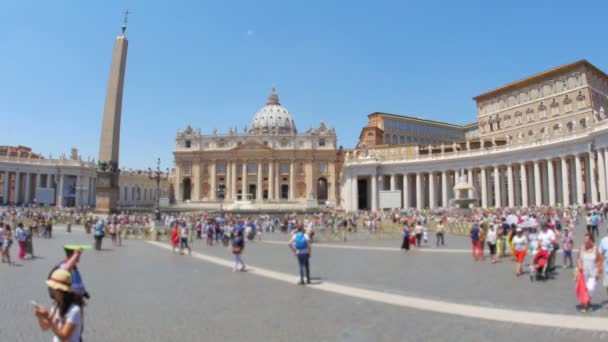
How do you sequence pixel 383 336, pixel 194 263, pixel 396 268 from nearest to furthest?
pixel 383 336, pixel 396 268, pixel 194 263

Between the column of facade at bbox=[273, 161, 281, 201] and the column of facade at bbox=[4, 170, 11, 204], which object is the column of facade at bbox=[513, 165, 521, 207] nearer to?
the column of facade at bbox=[273, 161, 281, 201]

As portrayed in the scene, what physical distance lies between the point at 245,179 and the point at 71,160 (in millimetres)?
31028

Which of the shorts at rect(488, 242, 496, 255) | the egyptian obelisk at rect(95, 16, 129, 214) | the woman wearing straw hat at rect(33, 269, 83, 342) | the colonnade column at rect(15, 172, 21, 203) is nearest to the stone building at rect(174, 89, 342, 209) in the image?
the colonnade column at rect(15, 172, 21, 203)

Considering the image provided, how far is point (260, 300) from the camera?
7.90m

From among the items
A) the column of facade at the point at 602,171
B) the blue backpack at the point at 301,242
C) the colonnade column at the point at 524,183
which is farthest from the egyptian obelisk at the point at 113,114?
the colonnade column at the point at 524,183

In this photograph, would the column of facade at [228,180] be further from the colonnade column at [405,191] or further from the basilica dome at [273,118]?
the colonnade column at [405,191]

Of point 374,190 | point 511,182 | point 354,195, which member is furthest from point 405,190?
point 511,182

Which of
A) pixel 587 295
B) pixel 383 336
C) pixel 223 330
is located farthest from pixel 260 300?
pixel 587 295

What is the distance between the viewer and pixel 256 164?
83812 mm

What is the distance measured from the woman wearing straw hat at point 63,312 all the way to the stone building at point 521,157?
36303 millimetres

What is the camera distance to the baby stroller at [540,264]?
933 cm

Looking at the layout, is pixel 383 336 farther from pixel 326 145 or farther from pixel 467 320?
pixel 326 145

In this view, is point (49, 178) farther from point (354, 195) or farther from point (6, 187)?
point (354, 195)

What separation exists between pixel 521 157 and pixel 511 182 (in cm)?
294
